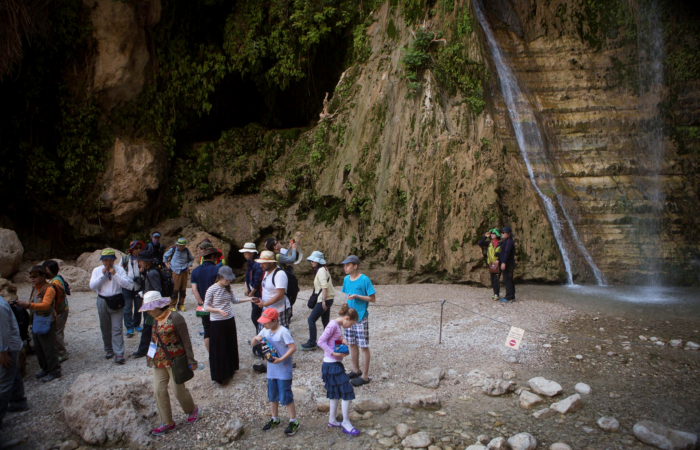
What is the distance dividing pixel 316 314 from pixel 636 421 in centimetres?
436

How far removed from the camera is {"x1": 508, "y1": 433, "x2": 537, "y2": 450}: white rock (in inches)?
186

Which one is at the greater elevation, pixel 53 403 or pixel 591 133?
pixel 591 133

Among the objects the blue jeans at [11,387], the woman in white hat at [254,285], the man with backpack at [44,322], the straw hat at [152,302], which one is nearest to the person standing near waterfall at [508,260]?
the woman in white hat at [254,285]

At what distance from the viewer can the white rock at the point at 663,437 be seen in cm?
467

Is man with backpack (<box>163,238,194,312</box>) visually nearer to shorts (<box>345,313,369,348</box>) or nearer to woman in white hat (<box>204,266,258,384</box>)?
woman in white hat (<box>204,266,258,384</box>)

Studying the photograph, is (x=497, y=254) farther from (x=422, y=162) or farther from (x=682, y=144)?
(x=682, y=144)

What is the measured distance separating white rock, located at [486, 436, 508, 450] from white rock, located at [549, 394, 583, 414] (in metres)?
1.08

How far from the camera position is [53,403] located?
227 inches

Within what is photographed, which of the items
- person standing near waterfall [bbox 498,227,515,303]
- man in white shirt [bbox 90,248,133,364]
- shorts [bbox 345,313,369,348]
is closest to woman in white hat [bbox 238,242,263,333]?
shorts [bbox 345,313,369,348]

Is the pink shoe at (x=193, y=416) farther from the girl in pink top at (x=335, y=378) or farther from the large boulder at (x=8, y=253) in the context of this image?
the large boulder at (x=8, y=253)

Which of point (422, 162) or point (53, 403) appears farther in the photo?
point (422, 162)

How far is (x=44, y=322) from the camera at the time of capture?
6.29 m

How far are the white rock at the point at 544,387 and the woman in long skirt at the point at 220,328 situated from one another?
4039mm

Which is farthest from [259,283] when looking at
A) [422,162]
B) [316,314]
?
[422,162]
